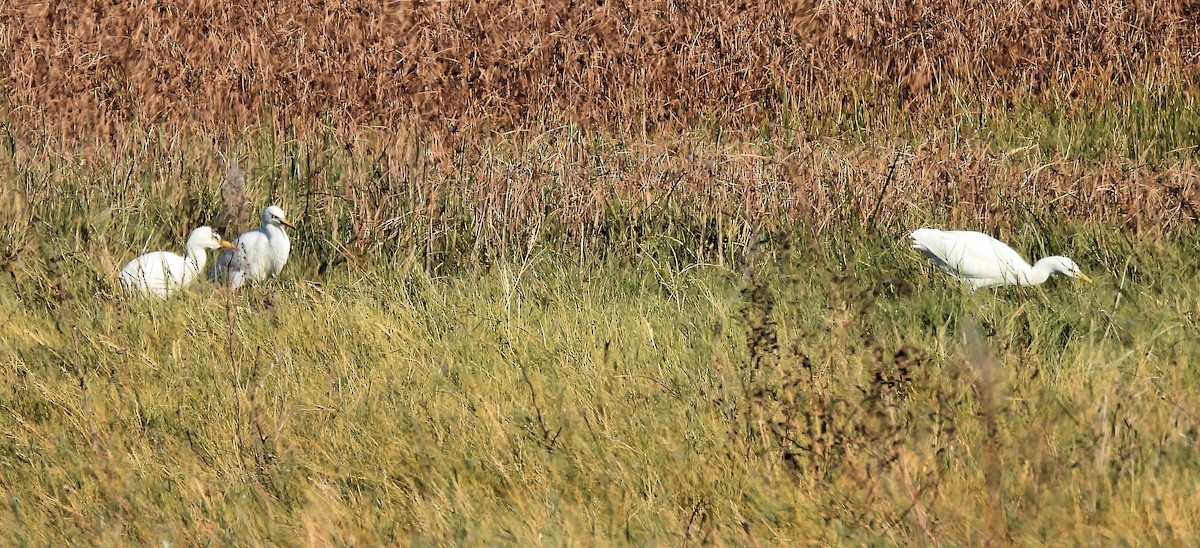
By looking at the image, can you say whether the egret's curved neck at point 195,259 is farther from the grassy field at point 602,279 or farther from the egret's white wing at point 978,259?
the egret's white wing at point 978,259

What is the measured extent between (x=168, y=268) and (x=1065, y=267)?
9.48 feet

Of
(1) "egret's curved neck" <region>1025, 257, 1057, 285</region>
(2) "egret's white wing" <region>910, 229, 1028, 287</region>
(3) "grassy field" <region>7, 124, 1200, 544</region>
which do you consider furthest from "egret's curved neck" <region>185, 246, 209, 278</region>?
(1) "egret's curved neck" <region>1025, 257, 1057, 285</region>

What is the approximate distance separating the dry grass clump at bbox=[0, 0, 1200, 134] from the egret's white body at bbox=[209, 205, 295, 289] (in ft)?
6.45

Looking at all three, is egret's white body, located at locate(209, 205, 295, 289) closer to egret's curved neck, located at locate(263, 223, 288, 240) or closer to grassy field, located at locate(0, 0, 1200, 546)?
egret's curved neck, located at locate(263, 223, 288, 240)

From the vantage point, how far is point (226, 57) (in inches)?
294

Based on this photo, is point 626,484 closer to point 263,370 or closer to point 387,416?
point 387,416

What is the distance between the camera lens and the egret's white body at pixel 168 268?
167 inches

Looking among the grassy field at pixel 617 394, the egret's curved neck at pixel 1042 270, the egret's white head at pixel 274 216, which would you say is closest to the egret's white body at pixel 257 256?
the egret's white head at pixel 274 216

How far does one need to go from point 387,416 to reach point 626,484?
27.7 inches

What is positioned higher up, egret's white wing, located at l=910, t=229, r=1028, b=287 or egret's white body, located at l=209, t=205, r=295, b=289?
egret's white wing, located at l=910, t=229, r=1028, b=287

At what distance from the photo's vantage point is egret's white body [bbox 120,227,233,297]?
4.23 meters

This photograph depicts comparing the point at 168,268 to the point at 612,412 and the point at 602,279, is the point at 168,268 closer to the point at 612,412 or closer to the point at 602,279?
the point at 602,279

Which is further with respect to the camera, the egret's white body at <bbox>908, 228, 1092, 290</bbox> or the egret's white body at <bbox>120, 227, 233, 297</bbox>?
the egret's white body at <bbox>120, 227, 233, 297</bbox>

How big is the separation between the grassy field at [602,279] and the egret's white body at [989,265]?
0.24 feet
